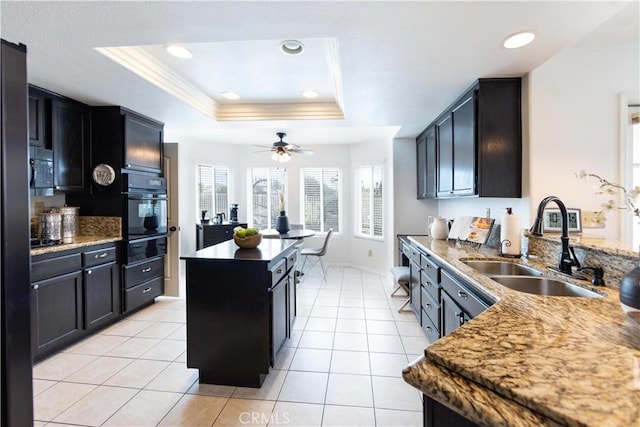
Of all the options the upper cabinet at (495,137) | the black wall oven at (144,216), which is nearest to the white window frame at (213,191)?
the black wall oven at (144,216)

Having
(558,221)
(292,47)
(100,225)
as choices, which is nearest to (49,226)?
(100,225)

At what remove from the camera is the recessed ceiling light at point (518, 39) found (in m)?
1.68

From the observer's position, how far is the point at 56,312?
8.12 feet

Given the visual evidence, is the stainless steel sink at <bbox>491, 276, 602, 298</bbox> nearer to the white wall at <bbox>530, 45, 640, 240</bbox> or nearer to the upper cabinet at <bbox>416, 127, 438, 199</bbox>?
the white wall at <bbox>530, 45, 640, 240</bbox>

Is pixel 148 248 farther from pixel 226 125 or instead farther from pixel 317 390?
pixel 317 390

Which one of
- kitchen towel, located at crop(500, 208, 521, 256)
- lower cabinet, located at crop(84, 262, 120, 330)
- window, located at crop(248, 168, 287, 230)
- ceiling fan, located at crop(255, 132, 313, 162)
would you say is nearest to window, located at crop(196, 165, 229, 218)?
window, located at crop(248, 168, 287, 230)

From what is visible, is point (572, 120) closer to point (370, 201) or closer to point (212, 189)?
point (370, 201)

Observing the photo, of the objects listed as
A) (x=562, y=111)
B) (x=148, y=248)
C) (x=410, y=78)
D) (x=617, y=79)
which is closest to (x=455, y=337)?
(x=410, y=78)

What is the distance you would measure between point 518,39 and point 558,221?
4.07 feet

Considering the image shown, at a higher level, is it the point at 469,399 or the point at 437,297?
the point at 469,399

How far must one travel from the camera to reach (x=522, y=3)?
142cm

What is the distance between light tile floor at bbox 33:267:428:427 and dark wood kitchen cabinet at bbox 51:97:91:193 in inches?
59.9

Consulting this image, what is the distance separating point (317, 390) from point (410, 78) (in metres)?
2.34

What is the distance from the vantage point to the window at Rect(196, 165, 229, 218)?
18.6 feet
